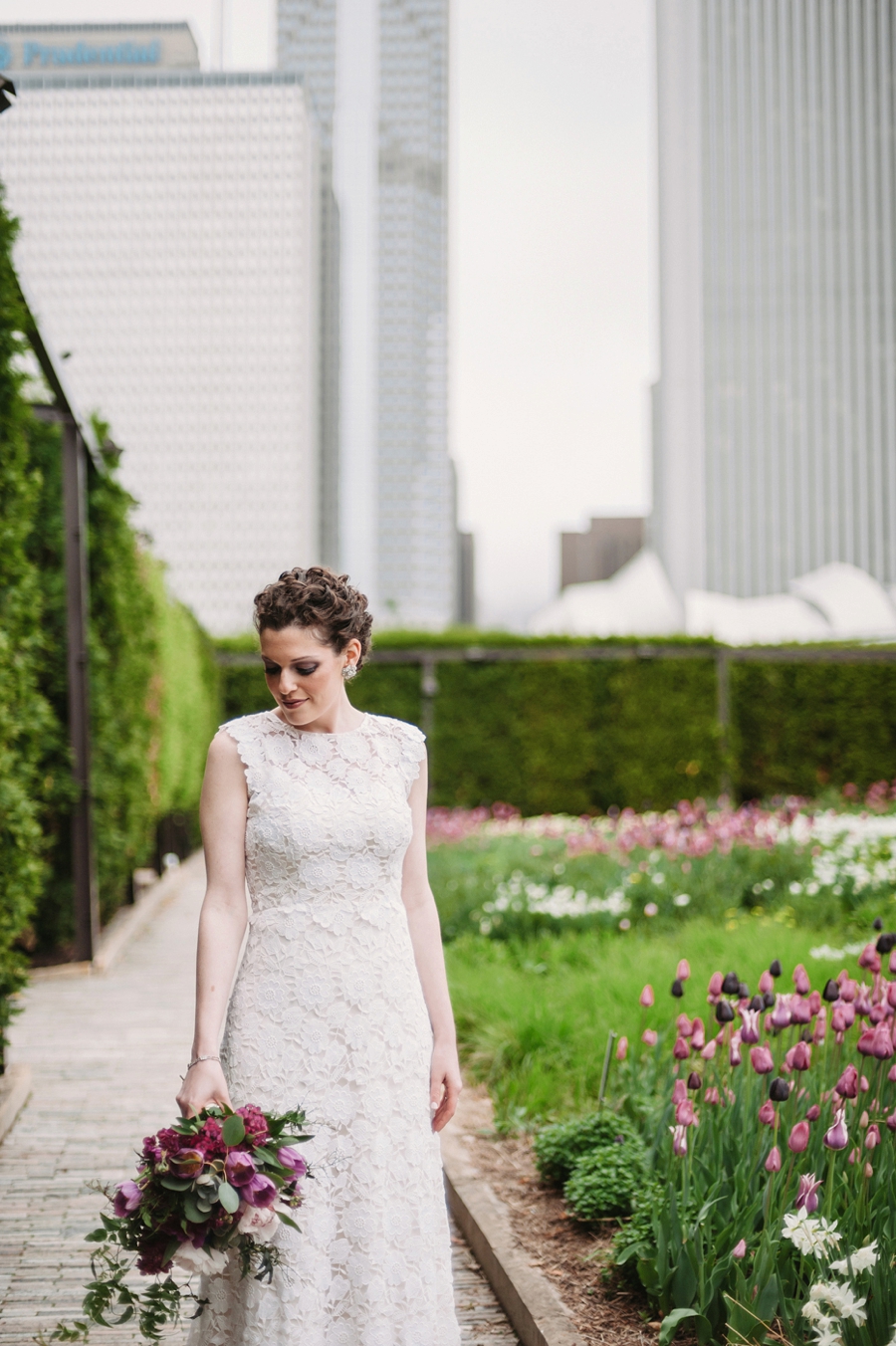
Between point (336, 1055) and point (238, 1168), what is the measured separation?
44 cm

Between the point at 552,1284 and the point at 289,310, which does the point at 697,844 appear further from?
the point at 289,310

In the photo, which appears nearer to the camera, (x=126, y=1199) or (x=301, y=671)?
(x=126, y=1199)

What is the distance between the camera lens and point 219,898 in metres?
2.06

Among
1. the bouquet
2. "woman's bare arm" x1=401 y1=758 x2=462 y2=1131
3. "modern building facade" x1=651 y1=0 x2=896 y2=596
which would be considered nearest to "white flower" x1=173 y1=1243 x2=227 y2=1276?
the bouquet

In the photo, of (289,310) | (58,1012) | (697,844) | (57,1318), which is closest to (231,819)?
(57,1318)

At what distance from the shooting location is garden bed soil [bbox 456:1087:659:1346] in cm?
251

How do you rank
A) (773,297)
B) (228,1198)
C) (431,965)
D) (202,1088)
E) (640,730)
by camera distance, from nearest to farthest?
(228,1198), (202,1088), (431,965), (640,730), (773,297)

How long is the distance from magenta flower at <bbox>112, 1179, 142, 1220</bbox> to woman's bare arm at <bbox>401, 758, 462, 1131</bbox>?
2.24ft

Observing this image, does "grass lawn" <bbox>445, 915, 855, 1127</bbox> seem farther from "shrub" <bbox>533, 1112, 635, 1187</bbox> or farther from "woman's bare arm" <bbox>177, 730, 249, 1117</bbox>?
"woman's bare arm" <bbox>177, 730, 249, 1117</bbox>

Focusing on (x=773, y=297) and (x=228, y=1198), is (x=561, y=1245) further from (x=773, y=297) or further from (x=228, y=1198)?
(x=773, y=297)

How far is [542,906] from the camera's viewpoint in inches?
246

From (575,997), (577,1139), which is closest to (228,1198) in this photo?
(577,1139)

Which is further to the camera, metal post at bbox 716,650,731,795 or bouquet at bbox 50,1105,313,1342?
metal post at bbox 716,650,731,795

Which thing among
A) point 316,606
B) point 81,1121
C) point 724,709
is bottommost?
point 81,1121
